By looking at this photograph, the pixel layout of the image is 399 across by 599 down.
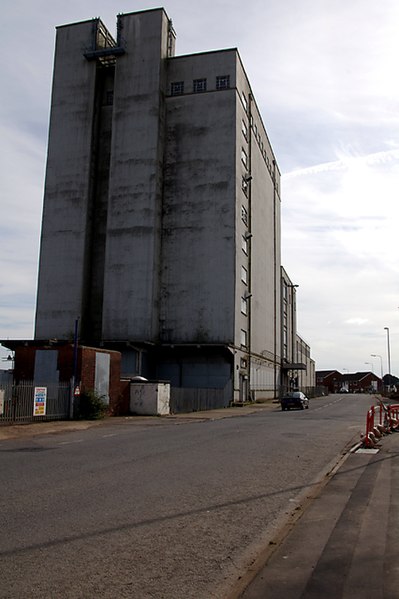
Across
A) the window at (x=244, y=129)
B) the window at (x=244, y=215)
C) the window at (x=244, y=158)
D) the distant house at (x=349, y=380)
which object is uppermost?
the window at (x=244, y=129)

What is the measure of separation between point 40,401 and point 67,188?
34253 millimetres

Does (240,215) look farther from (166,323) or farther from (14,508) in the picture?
(14,508)

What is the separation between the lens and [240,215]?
2200 inches

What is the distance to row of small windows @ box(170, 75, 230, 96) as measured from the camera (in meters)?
56.5

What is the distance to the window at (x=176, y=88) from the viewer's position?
5766 centimetres

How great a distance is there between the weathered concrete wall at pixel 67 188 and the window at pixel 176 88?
25.6 feet

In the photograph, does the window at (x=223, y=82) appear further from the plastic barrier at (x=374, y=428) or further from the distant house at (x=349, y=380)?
the distant house at (x=349, y=380)

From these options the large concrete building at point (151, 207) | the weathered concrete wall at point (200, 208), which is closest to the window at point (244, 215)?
the large concrete building at point (151, 207)

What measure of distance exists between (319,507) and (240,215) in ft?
159

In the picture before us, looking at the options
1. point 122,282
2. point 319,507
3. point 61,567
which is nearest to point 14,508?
point 61,567

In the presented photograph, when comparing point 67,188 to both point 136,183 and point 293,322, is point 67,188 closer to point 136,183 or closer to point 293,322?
point 136,183

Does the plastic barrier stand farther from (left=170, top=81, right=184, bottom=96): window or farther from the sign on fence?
(left=170, top=81, right=184, bottom=96): window

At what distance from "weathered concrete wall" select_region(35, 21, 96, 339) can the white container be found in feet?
67.1

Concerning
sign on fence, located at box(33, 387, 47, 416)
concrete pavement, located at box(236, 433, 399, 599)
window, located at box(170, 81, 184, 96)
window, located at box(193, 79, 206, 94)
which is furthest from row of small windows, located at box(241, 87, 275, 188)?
concrete pavement, located at box(236, 433, 399, 599)
